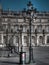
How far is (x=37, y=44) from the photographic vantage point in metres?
72.9

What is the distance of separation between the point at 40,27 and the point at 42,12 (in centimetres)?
507

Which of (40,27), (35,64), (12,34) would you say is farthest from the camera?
(40,27)

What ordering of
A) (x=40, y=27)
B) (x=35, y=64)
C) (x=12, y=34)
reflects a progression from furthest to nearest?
1. (x=40, y=27)
2. (x=12, y=34)
3. (x=35, y=64)

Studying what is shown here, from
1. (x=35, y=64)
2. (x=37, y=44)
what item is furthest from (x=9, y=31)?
(x=35, y=64)

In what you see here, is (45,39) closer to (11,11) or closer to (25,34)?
(25,34)

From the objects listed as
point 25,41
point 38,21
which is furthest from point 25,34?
point 38,21

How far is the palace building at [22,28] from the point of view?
238 feet

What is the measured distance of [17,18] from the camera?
7744 centimetres

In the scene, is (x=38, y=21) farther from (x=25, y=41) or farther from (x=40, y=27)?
(x=25, y=41)

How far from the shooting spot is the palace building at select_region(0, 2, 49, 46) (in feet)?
238

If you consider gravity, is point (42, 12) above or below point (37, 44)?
above

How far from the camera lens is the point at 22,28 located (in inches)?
2963

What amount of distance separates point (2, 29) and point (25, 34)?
531 cm

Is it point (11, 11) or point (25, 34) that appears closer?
point (25, 34)
